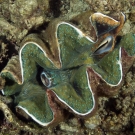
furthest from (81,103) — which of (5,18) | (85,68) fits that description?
(5,18)

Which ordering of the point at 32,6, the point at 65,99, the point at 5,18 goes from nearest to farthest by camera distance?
the point at 65,99
the point at 32,6
the point at 5,18

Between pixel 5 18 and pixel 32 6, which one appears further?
pixel 5 18

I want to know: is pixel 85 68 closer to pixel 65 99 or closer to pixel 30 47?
pixel 65 99

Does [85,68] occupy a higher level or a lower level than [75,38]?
lower

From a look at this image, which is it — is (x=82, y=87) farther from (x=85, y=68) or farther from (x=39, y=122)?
(x=39, y=122)

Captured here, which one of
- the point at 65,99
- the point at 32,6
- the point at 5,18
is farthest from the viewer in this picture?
the point at 5,18

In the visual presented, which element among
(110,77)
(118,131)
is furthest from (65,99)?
(118,131)

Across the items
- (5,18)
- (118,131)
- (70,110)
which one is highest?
(5,18)
